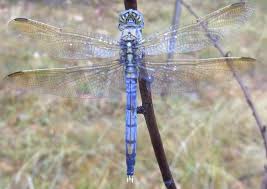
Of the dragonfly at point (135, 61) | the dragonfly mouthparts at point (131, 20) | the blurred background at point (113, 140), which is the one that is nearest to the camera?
the dragonfly mouthparts at point (131, 20)

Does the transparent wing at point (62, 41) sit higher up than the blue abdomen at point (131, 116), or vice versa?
the transparent wing at point (62, 41)

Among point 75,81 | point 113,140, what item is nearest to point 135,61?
point 75,81

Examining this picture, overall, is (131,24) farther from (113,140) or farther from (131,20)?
(113,140)

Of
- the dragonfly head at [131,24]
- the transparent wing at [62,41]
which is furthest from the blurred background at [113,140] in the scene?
the dragonfly head at [131,24]

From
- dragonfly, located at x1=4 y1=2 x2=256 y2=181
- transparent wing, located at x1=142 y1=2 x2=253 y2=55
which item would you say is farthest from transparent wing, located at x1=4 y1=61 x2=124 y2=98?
transparent wing, located at x1=142 y1=2 x2=253 y2=55

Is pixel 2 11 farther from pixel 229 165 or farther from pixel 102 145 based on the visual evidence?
pixel 229 165

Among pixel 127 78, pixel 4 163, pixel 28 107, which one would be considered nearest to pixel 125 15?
pixel 127 78

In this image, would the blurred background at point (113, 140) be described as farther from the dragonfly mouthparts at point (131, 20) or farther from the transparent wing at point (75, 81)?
the dragonfly mouthparts at point (131, 20)
